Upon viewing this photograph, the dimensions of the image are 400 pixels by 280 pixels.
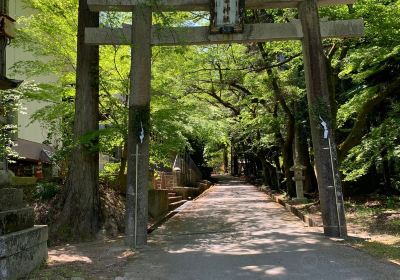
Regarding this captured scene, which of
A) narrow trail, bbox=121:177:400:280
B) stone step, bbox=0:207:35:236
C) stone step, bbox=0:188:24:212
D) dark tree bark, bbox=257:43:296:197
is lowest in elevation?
narrow trail, bbox=121:177:400:280

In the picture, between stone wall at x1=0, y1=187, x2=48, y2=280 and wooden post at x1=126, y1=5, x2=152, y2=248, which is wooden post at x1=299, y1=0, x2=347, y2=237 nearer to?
wooden post at x1=126, y1=5, x2=152, y2=248

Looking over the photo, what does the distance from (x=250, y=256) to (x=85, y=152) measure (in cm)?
Result: 544

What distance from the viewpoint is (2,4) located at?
39.5 feet

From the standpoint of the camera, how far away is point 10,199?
23.1 ft

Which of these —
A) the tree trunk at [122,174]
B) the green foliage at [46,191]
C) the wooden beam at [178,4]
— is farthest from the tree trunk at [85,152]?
the tree trunk at [122,174]

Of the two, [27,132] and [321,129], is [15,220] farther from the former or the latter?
[27,132]

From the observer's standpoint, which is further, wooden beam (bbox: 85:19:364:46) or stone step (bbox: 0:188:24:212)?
wooden beam (bbox: 85:19:364:46)

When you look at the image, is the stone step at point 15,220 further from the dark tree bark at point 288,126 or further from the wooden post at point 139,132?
the dark tree bark at point 288,126

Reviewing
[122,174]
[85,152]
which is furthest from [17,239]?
[122,174]

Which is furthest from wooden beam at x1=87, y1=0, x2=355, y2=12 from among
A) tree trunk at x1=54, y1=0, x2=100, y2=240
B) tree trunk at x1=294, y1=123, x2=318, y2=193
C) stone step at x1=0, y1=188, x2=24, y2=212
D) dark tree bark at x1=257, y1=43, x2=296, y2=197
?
tree trunk at x1=294, y1=123, x2=318, y2=193

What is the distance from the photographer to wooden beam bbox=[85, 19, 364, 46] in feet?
34.2

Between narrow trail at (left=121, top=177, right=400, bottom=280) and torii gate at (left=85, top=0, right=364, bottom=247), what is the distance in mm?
817

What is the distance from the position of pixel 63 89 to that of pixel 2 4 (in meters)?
2.73

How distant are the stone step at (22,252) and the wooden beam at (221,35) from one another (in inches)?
189
